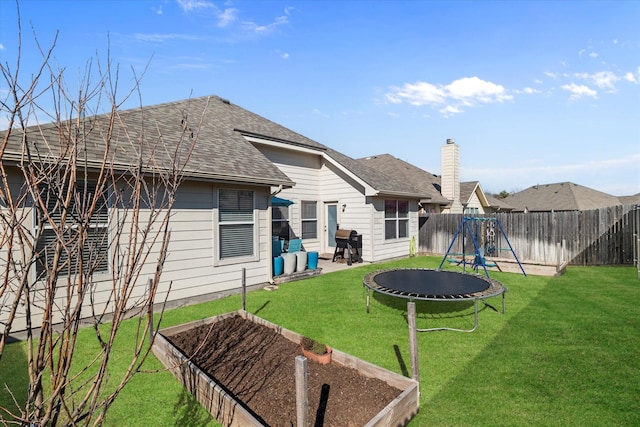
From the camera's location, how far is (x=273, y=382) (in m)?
3.64

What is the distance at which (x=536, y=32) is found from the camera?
940 cm

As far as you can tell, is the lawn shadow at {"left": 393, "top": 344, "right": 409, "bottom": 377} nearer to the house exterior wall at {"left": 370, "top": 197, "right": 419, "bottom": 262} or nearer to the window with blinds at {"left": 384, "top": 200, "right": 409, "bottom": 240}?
the house exterior wall at {"left": 370, "top": 197, "right": 419, "bottom": 262}

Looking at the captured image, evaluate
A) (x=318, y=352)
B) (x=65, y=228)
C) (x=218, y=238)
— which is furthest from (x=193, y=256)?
(x=65, y=228)

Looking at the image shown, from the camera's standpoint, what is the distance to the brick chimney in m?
17.6

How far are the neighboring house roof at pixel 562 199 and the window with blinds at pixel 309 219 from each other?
2271cm

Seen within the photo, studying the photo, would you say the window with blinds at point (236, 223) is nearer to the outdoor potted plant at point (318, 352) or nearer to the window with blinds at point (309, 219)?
the outdoor potted plant at point (318, 352)

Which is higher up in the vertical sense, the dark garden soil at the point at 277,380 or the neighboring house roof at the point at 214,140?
the neighboring house roof at the point at 214,140

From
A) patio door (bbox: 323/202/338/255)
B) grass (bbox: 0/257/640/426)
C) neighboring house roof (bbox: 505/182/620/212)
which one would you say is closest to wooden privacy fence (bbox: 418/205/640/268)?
grass (bbox: 0/257/640/426)

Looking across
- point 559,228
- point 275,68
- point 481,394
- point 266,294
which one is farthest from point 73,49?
point 559,228

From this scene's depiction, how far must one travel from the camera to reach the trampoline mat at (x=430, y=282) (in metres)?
6.03

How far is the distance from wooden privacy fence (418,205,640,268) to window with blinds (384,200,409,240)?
291 centimetres

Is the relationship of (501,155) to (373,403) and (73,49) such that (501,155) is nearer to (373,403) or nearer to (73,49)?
(373,403)

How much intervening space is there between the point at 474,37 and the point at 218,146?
9.05 m

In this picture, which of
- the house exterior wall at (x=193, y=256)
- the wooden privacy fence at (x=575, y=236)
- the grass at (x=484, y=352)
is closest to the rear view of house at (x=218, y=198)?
the house exterior wall at (x=193, y=256)
